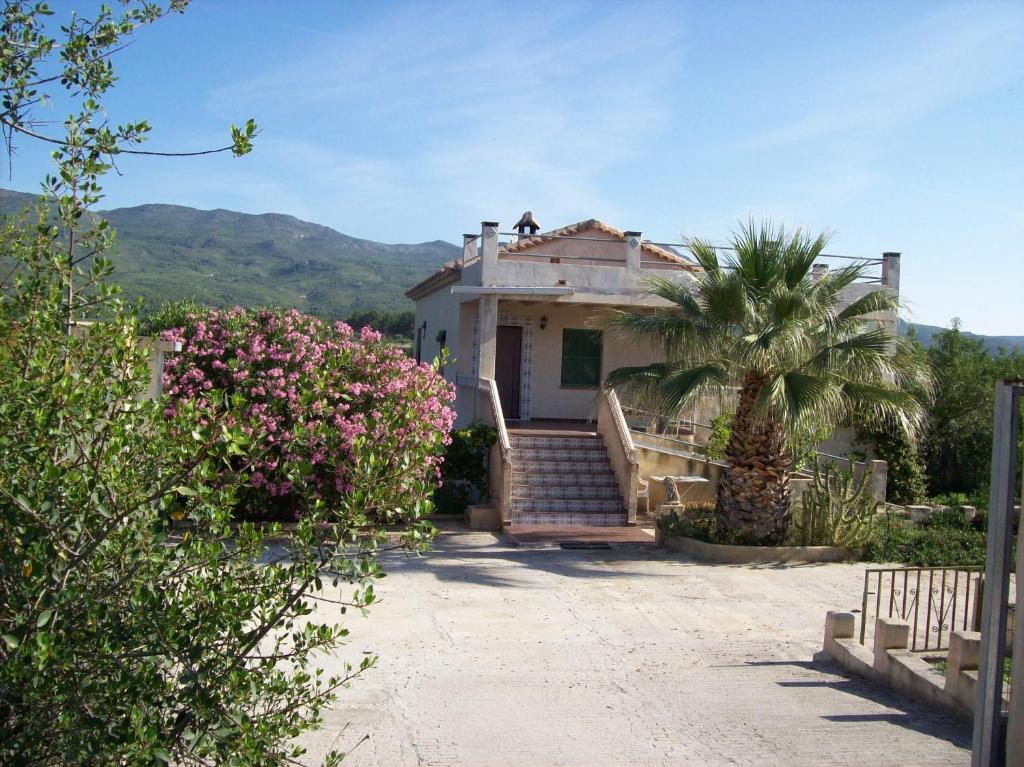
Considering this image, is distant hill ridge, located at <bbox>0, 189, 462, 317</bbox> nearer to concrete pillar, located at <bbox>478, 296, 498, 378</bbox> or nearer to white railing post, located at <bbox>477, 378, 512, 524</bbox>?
concrete pillar, located at <bbox>478, 296, 498, 378</bbox>

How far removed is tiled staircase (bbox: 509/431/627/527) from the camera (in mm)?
16328

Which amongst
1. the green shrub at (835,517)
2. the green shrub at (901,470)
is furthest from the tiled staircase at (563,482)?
→ the green shrub at (901,470)

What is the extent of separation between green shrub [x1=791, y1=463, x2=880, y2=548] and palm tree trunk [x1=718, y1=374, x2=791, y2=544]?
1.20ft

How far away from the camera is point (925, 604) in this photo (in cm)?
1113

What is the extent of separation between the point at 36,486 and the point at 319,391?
1241 millimetres

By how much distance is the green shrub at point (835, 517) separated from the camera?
14.0 m

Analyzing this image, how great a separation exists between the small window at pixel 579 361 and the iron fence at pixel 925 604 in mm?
10155

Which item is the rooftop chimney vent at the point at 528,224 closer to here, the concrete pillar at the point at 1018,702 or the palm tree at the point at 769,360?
the palm tree at the point at 769,360

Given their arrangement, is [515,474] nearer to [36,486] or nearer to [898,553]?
[898,553]

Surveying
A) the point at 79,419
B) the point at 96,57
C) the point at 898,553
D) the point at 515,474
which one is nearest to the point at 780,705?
the point at 79,419

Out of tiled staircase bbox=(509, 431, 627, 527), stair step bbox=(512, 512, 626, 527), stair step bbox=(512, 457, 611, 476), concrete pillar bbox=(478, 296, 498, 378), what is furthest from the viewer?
concrete pillar bbox=(478, 296, 498, 378)

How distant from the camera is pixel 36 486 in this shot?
3.34 metres

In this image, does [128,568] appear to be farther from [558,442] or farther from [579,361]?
[579,361]

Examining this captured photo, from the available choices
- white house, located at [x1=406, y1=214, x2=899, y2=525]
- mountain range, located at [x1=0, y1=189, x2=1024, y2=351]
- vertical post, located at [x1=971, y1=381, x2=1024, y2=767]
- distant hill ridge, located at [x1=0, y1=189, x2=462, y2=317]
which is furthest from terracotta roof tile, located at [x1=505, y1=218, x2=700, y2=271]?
distant hill ridge, located at [x1=0, y1=189, x2=462, y2=317]
